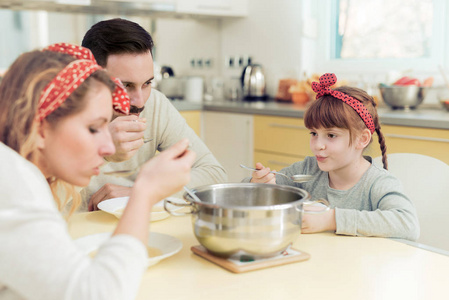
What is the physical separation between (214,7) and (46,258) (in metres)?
3.47

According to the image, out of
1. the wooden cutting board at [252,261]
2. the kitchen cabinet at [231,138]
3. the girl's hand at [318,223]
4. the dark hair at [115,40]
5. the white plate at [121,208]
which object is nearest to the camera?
the wooden cutting board at [252,261]

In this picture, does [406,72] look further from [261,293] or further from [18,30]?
[18,30]

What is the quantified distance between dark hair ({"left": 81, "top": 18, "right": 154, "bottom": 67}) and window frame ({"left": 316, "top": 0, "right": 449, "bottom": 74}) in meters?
2.06

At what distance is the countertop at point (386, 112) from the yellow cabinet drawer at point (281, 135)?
0.04 meters

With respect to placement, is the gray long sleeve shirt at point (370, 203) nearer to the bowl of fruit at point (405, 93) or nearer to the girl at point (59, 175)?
the girl at point (59, 175)

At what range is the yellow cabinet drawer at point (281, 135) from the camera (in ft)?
9.78

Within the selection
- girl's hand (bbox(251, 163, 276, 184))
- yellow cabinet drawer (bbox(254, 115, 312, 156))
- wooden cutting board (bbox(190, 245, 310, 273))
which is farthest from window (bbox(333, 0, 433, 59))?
wooden cutting board (bbox(190, 245, 310, 273))

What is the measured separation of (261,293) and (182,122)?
125 cm

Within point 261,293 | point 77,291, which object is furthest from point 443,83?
point 77,291

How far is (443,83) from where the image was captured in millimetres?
3080

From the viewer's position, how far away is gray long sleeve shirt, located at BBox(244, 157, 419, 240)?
112cm

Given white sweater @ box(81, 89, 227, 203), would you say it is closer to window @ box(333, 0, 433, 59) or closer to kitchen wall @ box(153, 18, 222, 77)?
window @ box(333, 0, 433, 59)

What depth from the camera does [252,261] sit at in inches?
36.5

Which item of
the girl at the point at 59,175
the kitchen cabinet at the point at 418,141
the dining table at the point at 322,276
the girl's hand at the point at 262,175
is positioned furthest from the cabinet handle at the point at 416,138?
the girl at the point at 59,175
